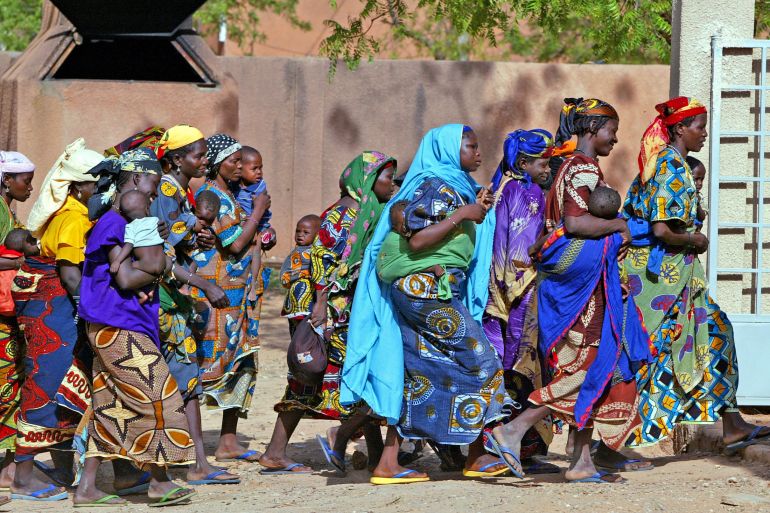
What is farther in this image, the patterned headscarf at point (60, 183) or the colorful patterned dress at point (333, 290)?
the colorful patterned dress at point (333, 290)

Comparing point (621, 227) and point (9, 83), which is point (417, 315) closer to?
point (621, 227)

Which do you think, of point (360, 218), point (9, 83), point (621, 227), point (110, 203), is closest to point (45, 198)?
point (110, 203)

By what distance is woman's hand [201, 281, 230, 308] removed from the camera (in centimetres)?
648

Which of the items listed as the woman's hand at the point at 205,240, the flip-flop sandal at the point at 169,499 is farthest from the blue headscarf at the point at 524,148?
the flip-flop sandal at the point at 169,499

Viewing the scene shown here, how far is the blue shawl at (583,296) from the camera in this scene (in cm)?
598

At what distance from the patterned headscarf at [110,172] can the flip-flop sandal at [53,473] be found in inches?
61.5

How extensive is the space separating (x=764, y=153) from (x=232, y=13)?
13.5m

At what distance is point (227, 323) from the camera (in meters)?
6.82

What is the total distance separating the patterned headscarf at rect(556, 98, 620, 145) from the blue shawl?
68 cm

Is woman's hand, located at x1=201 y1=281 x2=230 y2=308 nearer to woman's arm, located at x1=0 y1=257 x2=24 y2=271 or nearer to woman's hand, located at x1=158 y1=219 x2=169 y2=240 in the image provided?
woman's hand, located at x1=158 y1=219 x2=169 y2=240

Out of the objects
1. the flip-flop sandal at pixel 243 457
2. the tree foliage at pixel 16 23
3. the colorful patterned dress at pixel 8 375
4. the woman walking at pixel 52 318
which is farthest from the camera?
the tree foliage at pixel 16 23

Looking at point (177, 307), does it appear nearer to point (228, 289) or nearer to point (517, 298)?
point (228, 289)

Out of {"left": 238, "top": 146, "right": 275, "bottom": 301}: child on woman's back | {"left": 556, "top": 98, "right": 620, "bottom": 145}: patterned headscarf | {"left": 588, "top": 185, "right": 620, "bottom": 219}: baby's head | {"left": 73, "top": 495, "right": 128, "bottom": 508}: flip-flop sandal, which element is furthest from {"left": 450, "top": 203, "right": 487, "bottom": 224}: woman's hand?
{"left": 73, "top": 495, "right": 128, "bottom": 508}: flip-flop sandal

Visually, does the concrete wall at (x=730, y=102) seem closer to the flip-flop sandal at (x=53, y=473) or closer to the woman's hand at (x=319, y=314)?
the woman's hand at (x=319, y=314)
